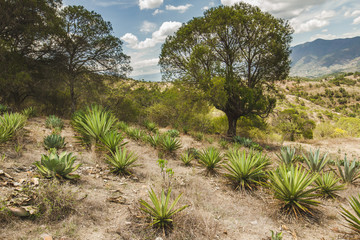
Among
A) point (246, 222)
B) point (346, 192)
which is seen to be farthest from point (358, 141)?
point (246, 222)

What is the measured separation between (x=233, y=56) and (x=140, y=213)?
14326 mm

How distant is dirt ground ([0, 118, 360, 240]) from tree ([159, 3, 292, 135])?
8432 mm

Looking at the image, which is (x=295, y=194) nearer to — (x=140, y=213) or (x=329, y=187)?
(x=329, y=187)

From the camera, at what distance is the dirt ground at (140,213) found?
264 centimetres

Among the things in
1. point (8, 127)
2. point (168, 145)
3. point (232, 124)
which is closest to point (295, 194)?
point (168, 145)

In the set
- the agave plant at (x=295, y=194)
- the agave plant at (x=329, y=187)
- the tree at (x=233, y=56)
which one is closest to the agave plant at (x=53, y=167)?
the agave plant at (x=295, y=194)

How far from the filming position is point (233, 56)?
1457 cm

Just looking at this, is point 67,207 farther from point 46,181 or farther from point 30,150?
point 30,150

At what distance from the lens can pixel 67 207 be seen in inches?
115

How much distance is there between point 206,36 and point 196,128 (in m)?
8.14

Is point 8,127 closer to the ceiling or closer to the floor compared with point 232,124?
closer to the ceiling

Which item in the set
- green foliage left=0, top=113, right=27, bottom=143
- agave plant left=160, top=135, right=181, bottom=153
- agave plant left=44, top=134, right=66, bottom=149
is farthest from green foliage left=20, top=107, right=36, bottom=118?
agave plant left=160, top=135, right=181, bottom=153

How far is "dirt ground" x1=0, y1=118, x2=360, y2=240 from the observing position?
264 centimetres

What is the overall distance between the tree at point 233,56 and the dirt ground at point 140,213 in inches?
332
